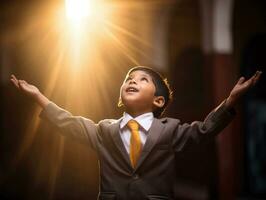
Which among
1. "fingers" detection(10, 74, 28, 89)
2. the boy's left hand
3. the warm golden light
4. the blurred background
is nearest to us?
the boy's left hand

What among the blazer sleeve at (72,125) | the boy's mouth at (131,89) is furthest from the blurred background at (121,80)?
the boy's mouth at (131,89)

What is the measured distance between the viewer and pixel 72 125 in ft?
5.60

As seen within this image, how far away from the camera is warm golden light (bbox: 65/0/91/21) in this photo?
179 cm

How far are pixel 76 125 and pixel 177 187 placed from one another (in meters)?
7.41

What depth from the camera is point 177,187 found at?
29.3ft

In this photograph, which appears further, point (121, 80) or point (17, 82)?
point (121, 80)

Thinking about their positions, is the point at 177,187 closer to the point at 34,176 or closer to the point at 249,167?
the point at 249,167

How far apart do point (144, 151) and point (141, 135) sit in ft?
0.20

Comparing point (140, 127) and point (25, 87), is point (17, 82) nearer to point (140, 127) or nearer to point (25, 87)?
point (25, 87)

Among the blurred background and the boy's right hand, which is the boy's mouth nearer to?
the boy's right hand

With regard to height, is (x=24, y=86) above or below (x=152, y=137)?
above

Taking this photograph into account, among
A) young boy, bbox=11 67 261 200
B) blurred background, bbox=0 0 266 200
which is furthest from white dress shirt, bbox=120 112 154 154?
blurred background, bbox=0 0 266 200

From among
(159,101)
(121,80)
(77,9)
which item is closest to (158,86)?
(159,101)

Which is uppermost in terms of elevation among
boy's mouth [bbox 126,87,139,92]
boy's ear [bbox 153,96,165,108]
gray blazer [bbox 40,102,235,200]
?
boy's mouth [bbox 126,87,139,92]
